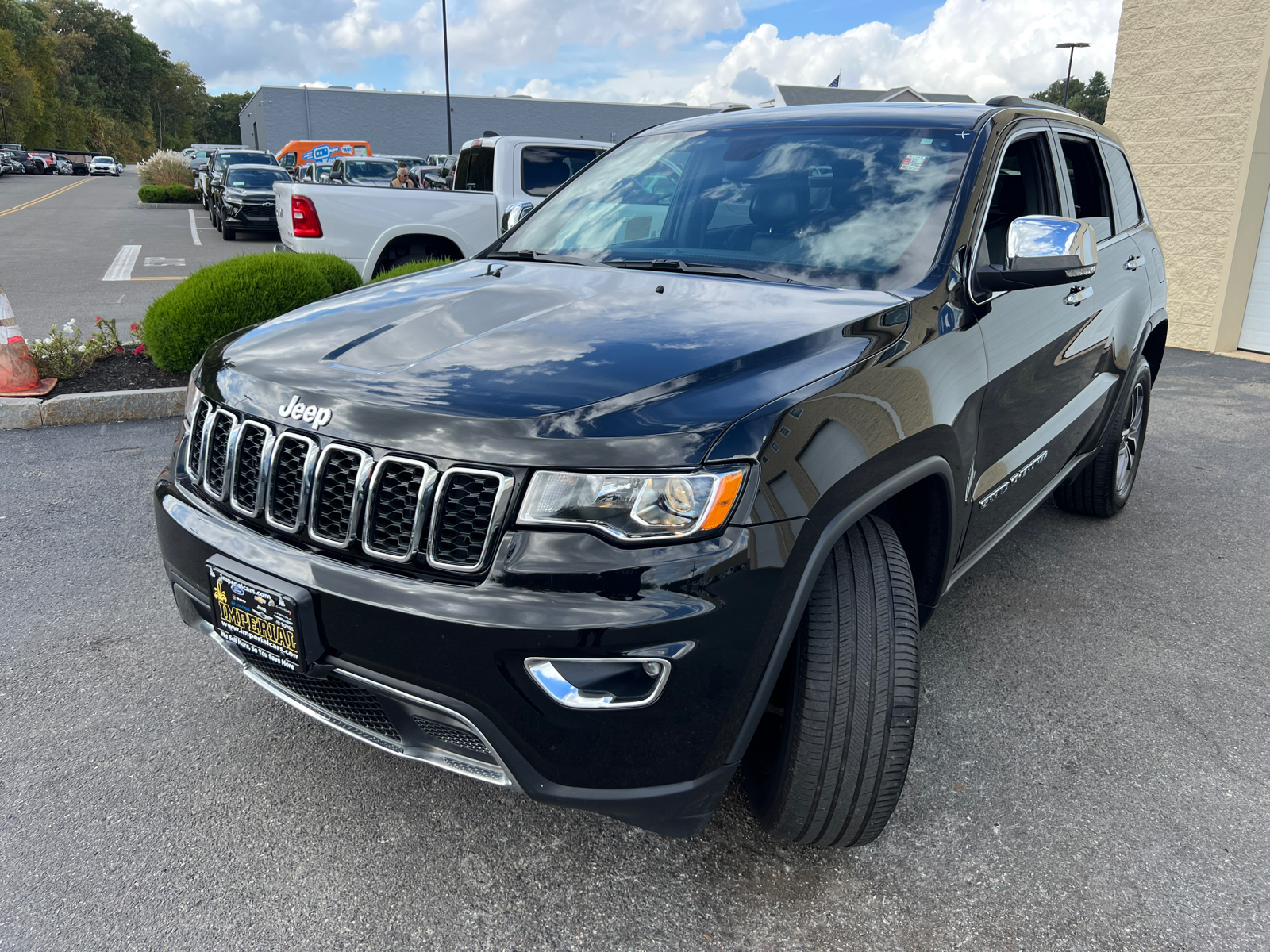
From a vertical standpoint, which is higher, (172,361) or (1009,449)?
(1009,449)

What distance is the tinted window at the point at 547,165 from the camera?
9.49 meters

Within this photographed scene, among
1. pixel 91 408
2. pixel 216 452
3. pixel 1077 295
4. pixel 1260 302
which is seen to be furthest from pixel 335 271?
pixel 1260 302

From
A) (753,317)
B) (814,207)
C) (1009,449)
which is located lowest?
(1009,449)

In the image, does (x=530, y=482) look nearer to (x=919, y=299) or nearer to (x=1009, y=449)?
(x=919, y=299)

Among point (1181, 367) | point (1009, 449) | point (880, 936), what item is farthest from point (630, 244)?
point (1181, 367)

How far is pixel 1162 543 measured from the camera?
4445 mm

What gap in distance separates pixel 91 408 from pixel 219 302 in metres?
1.14

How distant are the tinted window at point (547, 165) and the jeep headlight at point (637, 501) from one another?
817cm

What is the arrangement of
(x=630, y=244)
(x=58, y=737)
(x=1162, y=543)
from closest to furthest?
1. (x=58, y=737)
2. (x=630, y=244)
3. (x=1162, y=543)

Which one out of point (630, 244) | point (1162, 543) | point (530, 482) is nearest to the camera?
point (530, 482)

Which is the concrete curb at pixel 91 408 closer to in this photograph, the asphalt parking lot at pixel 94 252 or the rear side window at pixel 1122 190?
the asphalt parking lot at pixel 94 252

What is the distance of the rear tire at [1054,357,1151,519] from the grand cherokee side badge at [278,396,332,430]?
3526 millimetres

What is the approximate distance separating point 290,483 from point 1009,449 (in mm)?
2117

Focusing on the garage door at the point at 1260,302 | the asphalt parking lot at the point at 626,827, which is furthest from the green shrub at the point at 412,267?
the garage door at the point at 1260,302
